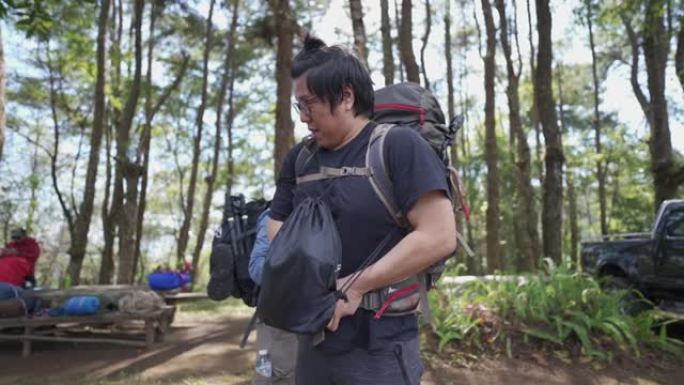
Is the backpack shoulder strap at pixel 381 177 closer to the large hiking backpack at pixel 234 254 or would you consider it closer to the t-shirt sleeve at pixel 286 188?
the t-shirt sleeve at pixel 286 188

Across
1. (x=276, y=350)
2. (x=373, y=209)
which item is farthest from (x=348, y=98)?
(x=276, y=350)

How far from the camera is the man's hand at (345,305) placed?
158 centimetres

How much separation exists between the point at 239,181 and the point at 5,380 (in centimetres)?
2673

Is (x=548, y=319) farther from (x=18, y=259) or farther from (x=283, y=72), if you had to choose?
(x=18, y=259)

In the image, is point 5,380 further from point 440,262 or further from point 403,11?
point 403,11

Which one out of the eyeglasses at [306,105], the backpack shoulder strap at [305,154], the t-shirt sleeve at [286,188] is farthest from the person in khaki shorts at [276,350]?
the eyeglasses at [306,105]

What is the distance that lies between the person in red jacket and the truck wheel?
26.8 feet

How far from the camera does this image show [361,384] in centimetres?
164

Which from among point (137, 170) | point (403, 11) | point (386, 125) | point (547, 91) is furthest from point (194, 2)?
point (386, 125)

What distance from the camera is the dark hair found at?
5.69 feet

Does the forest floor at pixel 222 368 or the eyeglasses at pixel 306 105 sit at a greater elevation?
the eyeglasses at pixel 306 105

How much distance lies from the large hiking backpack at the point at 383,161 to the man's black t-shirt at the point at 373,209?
0.02m

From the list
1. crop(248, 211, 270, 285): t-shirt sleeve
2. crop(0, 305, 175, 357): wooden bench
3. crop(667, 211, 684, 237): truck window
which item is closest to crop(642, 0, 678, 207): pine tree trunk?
crop(667, 211, 684, 237): truck window

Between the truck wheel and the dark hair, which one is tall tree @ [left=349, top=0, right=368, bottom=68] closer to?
the truck wheel
